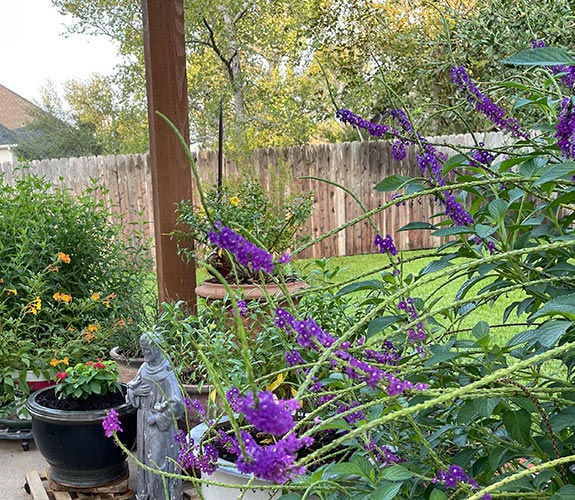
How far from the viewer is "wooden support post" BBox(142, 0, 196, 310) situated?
Result: 111 inches

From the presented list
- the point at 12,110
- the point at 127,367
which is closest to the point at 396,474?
the point at 127,367

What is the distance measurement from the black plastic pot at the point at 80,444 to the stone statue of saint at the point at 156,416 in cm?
23

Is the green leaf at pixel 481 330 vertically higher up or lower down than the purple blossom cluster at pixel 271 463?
lower down

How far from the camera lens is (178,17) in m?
2.82

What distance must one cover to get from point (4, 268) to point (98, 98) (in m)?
19.1

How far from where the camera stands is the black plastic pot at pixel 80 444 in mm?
2301

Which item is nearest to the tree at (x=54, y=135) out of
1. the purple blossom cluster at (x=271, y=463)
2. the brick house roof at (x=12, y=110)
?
the brick house roof at (x=12, y=110)

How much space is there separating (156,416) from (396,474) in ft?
4.78

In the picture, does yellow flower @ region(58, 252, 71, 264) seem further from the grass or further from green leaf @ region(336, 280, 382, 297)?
green leaf @ region(336, 280, 382, 297)

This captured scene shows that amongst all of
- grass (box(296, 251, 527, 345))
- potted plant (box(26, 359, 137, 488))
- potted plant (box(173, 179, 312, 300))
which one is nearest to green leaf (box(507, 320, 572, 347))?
grass (box(296, 251, 527, 345))

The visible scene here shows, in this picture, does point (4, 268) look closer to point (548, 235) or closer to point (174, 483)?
point (174, 483)

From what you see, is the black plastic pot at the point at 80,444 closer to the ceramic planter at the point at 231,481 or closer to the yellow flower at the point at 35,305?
the yellow flower at the point at 35,305

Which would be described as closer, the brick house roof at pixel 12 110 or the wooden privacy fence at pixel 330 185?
the wooden privacy fence at pixel 330 185

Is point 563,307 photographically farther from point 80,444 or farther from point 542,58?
point 80,444
